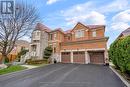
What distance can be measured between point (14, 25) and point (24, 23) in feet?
5.67

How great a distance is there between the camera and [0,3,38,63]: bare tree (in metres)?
24.7

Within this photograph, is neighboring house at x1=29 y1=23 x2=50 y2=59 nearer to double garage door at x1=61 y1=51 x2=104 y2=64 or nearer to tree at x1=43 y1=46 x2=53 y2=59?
tree at x1=43 y1=46 x2=53 y2=59

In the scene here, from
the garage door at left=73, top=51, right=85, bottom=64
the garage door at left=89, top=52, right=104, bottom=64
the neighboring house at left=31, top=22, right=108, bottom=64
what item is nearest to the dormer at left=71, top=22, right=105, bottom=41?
the neighboring house at left=31, top=22, right=108, bottom=64

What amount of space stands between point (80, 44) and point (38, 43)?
10.5 metres

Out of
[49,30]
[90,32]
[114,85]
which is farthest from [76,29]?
[114,85]

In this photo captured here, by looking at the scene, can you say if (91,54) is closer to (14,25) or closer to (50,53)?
(50,53)

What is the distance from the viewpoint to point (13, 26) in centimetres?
2486

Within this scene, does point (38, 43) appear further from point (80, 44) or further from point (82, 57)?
point (82, 57)

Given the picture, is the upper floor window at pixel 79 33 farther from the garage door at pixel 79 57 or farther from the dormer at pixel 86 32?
the garage door at pixel 79 57

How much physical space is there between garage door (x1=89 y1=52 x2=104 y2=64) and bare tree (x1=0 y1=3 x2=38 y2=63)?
1676 centimetres

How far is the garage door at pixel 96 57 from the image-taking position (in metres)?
35.4

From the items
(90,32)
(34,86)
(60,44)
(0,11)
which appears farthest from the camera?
(60,44)

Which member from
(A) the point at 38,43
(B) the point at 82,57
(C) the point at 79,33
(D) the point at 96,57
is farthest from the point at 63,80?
(C) the point at 79,33

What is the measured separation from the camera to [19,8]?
2566 centimetres
